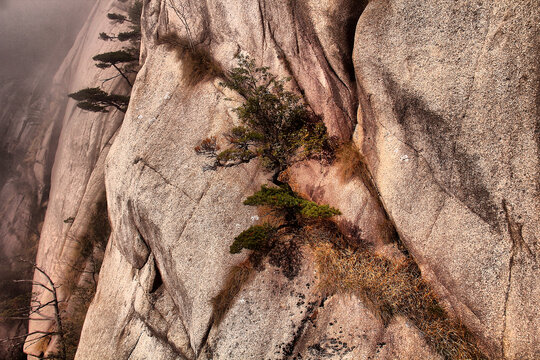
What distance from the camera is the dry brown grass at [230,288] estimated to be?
9195 millimetres

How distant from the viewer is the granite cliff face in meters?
6.52

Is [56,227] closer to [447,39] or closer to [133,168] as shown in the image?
[133,168]

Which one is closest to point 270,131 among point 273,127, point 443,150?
point 273,127

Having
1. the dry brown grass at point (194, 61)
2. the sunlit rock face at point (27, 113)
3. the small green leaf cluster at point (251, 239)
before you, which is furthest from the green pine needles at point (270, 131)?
the sunlit rock face at point (27, 113)

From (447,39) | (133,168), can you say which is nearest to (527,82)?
(447,39)

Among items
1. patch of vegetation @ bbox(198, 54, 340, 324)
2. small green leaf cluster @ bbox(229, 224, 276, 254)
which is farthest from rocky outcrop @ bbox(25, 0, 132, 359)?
small green leaf cluster @ bbox(229, 224, 276, 254)

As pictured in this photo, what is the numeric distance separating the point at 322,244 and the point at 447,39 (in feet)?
21.9

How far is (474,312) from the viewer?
7.22m

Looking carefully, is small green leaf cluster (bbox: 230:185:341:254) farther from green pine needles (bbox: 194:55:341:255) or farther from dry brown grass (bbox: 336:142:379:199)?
dry brown grass (bbox: 336:142:379:199)

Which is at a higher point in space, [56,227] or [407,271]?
[407,271]

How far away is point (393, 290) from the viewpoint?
26.7ft

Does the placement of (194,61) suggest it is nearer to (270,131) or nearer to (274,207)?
(270,131)

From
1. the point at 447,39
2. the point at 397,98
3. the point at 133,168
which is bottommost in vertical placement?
the point at 133,168

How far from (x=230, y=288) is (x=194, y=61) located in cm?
1114
